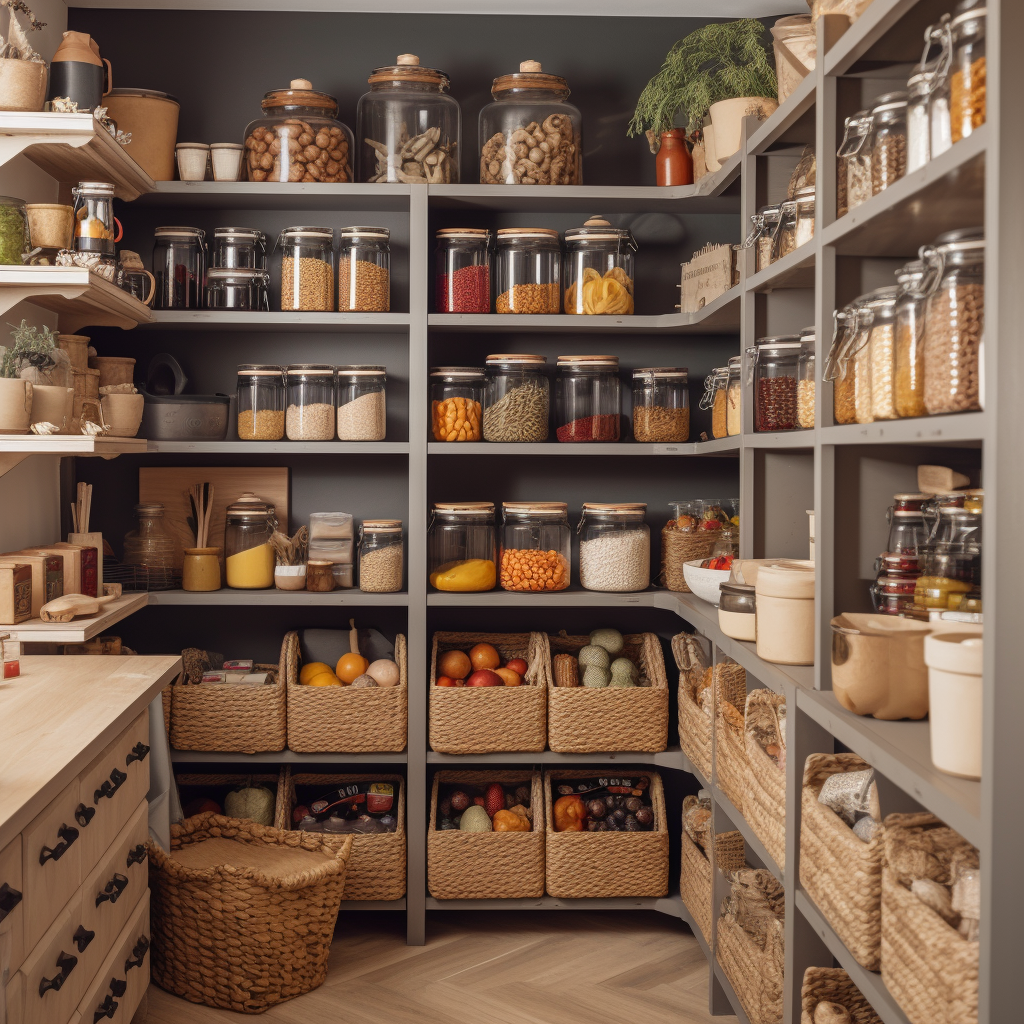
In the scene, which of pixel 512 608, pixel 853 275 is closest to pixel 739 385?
pixel 853 275

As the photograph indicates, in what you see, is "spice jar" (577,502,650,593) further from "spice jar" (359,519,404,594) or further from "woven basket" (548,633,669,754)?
"spice jar" (359,519,404,594)

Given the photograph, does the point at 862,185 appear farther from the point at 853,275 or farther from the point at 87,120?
the point at 87,120

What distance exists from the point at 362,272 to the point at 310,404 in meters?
0.42

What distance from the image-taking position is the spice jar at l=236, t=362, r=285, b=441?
3.04m

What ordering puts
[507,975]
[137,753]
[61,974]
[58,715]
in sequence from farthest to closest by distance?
[507,975] < [137,753] < [58,715] < [61,974]

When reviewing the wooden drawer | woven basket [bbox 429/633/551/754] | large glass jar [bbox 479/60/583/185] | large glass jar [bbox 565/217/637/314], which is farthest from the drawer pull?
large glass jar [bbox 479/60/583/185]

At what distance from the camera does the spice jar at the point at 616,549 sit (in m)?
3.04

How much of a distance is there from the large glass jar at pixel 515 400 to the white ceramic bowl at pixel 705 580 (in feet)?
2.05

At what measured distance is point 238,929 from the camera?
8.45 ft

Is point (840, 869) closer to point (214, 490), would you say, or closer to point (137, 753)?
point (137, 753)

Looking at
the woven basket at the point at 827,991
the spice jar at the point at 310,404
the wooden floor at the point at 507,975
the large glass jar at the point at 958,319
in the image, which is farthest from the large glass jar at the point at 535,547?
the large glass jar at the point at 958,319

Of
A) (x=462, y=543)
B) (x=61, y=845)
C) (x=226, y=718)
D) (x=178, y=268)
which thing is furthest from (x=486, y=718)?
(x=178, y=268)

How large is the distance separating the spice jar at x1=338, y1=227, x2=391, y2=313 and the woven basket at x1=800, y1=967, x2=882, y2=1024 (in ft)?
6.88

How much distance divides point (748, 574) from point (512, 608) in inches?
48.8
